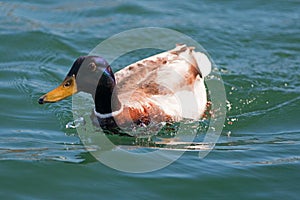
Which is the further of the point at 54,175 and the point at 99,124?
the point at 99,124

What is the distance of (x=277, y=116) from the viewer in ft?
27.5

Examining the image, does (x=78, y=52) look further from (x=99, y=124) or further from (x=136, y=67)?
(x=99, y=124)

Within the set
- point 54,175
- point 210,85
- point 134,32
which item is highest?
point 134,32

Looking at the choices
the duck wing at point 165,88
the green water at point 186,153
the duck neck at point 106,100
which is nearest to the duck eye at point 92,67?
the duck neck at point 106,100

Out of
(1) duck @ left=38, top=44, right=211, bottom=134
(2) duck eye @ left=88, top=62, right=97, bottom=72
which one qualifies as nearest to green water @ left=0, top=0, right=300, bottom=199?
(1) duck @ left=38, top=44, right=211, bottom=134

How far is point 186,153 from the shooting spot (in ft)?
23.4

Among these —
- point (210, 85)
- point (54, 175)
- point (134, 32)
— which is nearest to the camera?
point (54, 175)

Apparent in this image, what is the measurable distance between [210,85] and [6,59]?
3088 mm

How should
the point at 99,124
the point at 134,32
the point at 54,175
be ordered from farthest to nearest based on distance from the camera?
the point at 134,32 < the point at 99,124 < the point at 54,175

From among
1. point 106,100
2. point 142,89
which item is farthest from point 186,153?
point 142,89

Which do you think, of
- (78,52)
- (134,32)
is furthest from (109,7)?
(78,52)

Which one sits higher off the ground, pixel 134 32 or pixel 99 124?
pixel 134 32

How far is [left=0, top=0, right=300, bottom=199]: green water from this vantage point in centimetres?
631

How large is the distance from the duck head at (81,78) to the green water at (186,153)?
1.88ft
